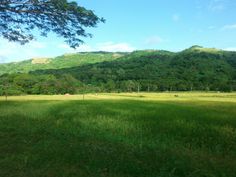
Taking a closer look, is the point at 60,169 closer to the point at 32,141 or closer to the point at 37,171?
the point at 37,171

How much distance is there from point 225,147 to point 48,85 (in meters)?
128

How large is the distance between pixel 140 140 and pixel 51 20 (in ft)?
32.1

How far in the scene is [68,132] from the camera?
16250mm

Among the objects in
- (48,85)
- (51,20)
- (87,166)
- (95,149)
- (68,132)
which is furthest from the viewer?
(48,85)

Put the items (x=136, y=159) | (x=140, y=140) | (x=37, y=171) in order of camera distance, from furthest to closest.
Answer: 1. (x=140, y=140)
2. (x=136, y=159)
3. (x=37, y=171)

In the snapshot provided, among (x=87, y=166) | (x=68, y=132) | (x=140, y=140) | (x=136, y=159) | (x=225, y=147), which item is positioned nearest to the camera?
(x=87, y=166)

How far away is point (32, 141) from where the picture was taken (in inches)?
530

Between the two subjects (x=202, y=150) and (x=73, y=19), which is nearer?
(x=202, y=150)

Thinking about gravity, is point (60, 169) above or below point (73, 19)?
below

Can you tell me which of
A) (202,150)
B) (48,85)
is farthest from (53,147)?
(48,85)

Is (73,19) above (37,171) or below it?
above

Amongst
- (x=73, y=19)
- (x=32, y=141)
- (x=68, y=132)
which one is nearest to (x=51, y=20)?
(x=73, y=19)

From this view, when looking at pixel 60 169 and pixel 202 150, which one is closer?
pixel 60 169

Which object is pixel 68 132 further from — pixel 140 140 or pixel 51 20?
pixel 51 20
